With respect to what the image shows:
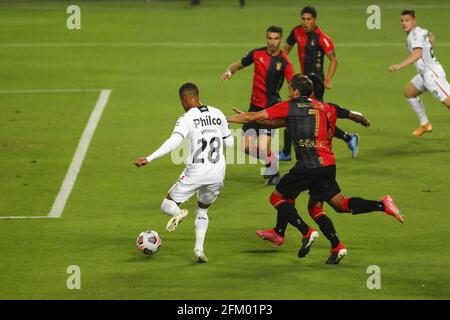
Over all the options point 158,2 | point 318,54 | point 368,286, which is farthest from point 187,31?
point 368,286

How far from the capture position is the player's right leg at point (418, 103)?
73.1 feet

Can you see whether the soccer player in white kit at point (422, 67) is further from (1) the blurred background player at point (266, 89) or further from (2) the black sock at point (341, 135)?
(1) the blurred background player at point (266, 89)

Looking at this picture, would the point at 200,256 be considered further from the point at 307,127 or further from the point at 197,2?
the point at 197,2

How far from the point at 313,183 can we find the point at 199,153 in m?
1.45

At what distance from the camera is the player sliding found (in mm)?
Answer: 13844

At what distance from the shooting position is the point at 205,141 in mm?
13852

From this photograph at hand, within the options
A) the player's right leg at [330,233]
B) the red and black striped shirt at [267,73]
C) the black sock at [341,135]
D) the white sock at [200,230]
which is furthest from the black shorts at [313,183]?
the black sock at [341,135]

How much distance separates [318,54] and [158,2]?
83.4ft

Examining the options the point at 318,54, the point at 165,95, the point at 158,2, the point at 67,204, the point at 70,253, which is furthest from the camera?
the point at 158,2

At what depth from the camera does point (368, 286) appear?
13047mm

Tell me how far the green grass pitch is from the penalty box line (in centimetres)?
14

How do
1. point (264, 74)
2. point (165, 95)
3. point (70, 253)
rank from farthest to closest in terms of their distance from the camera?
point (165, 95), point (264, 74), point (70, 253)

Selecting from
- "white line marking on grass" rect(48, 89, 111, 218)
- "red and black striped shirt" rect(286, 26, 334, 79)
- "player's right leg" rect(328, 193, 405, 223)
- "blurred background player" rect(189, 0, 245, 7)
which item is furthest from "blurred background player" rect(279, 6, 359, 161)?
"blurred background player" rect(189, 0, 245, 7)

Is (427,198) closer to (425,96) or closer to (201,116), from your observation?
(201,116)
